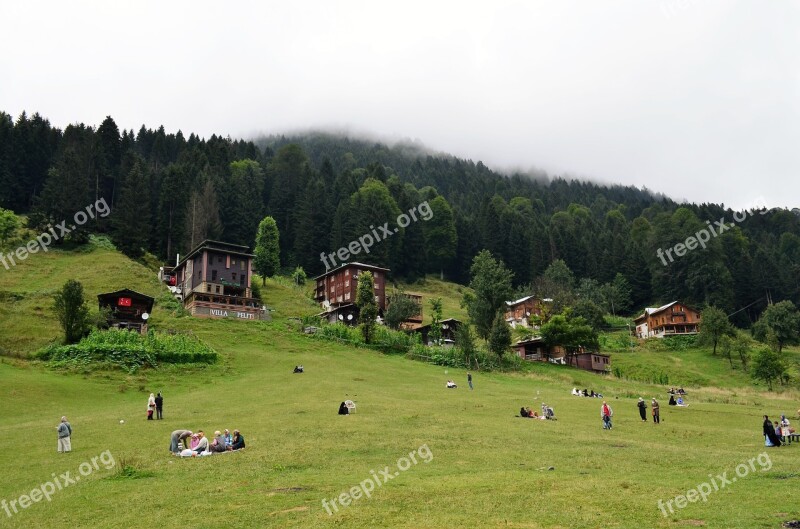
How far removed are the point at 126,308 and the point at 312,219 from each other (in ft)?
241

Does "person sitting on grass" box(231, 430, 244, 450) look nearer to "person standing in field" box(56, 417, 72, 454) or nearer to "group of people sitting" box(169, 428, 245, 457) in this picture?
"group of people sitting" box(169, 428, 245, 457)

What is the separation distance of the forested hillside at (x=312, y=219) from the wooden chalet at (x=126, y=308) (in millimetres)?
42163

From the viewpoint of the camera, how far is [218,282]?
93.5 meters

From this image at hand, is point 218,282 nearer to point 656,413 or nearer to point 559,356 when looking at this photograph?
point 559,356

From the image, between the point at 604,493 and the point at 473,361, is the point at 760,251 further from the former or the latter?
the point at 604,493

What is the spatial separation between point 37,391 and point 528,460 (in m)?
37.1

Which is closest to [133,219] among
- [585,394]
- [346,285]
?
[346,285]

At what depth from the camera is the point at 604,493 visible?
52.7 ft

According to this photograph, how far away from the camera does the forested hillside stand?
381 ft

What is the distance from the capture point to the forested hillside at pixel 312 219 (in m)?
116

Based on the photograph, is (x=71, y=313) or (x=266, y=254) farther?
(x=266, y=254)

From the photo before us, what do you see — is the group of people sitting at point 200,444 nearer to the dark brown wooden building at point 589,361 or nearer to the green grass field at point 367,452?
the green grass field at point 367,452

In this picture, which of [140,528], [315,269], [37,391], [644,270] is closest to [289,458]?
[140,528]

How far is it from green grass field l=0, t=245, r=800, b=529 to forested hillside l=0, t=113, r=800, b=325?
5871 centimetres
